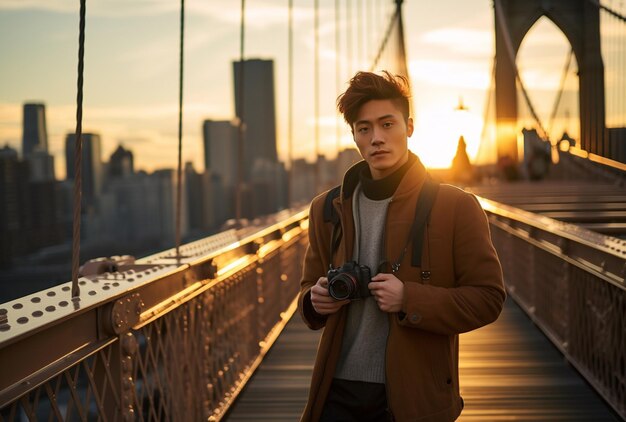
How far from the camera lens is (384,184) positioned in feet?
5.33

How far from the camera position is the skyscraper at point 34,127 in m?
3.09

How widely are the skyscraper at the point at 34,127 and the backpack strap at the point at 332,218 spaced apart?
5.53ft

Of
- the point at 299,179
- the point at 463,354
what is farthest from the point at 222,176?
the point at 463,354

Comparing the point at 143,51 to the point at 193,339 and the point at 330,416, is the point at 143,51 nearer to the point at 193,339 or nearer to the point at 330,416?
the point at 193,339

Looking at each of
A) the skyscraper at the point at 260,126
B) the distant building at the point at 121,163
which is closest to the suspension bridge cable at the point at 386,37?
the skyscraper at the point at 260,126

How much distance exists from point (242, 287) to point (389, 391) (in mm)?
2375

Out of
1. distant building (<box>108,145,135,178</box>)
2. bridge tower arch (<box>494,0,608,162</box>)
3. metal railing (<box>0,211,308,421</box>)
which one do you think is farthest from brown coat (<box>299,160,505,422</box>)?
bridge tower arch (<box>494,0,608,162</box>)

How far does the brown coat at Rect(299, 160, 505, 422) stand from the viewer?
5.00ft

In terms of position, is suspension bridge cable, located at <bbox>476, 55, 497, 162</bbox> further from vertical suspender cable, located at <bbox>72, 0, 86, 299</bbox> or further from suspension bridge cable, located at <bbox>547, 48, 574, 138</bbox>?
vertical suspender cable, located at <bbox>72, 0, 86, 299</bbox>

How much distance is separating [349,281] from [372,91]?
0.37 m

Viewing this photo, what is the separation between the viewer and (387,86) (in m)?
1.61

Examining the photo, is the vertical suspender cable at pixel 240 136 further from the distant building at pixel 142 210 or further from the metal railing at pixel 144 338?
the distant building at pixel 142 210

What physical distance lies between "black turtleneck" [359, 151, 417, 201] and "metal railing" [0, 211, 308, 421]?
0.60 m

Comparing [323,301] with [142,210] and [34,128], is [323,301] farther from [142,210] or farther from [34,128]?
[142,210]
